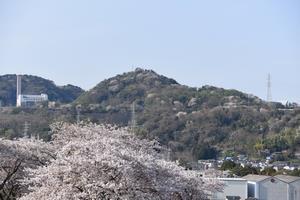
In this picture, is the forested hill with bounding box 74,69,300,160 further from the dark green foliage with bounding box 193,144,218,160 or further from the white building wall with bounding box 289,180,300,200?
the white building wall with bounding box 289,180,300,200

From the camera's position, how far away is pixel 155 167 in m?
13.4

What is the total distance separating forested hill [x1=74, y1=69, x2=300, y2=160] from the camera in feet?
279

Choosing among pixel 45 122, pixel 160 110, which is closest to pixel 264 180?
pixel 45 122

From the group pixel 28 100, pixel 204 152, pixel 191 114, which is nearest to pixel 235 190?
pixel 204 152

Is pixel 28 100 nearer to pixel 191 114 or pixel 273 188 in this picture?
pixel 191 114

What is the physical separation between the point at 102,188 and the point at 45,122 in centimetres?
6545

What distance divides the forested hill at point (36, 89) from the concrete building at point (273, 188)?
94.6 metres

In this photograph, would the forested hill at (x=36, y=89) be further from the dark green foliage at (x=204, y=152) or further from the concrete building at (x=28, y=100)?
the dark green foliage at (x=204, y=152)

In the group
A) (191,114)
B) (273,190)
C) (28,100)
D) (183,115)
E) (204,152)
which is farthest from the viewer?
(28,100)

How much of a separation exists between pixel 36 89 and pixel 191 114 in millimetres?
46574

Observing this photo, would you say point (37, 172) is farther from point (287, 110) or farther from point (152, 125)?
point (287, 110)

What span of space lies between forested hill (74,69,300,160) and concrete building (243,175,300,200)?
1337 inches

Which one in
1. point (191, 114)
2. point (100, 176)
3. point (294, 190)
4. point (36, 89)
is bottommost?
point (294, 190)

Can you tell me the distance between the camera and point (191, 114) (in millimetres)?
100250
